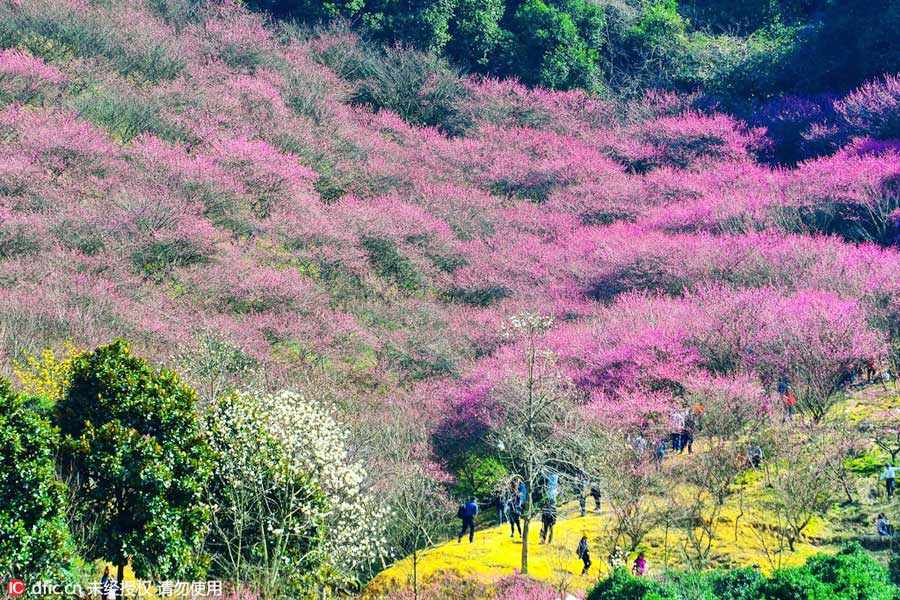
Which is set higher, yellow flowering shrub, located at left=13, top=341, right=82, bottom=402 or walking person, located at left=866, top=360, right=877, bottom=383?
walking person, located at left=866, top=360, right=877, bottom=383

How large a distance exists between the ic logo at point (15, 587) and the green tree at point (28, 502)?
13 cm

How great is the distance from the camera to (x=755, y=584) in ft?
53.6

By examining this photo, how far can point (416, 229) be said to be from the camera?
129 ft

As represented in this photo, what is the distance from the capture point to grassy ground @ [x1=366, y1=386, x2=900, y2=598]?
19.5 meters

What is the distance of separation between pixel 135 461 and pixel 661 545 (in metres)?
10.7

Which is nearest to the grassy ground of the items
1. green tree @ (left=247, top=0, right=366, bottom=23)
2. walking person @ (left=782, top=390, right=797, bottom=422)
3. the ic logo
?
walking person @ (left=782, top=390, right=797, bottom=422)

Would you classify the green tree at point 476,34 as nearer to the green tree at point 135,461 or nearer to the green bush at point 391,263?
the green bush at point 391,263

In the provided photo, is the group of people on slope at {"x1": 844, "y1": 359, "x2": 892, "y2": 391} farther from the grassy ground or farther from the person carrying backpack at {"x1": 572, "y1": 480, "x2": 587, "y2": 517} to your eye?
the person carrying backpack at {"x1": 572, "y1": 480, "x2": 587, "y2": 517}

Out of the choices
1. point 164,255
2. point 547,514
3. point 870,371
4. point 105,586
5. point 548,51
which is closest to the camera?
point 105,586

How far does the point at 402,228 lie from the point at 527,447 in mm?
19586

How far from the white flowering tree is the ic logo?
329 cm

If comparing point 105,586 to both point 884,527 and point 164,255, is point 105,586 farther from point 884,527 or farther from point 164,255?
point 164,255

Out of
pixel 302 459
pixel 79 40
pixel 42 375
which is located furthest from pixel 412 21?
pixel 302 459

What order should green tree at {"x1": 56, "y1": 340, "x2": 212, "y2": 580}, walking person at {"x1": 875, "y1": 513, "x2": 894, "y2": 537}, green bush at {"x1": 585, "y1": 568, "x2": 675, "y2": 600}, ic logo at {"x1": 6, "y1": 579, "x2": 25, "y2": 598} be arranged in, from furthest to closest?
walking person at {"x1": 875, "y1": 513, "x2": 894, "y2": 537} < green tree at {"x1": 56, "y1": 340, "x2": 212, "y2": 580} < green bush at {"x1": 585, "y1": 568, "x2": 675, "y2": 600} < ic logo at {"x1": 6, "y1": 579, "x2": 25, "y2": 598}
